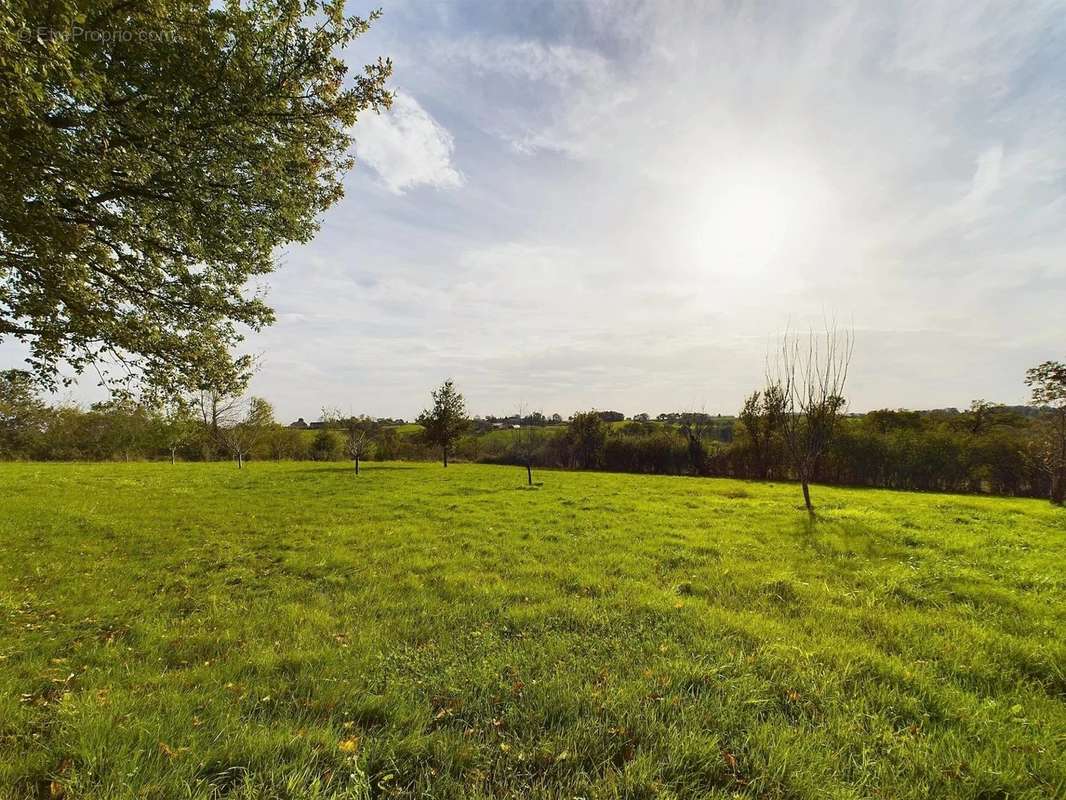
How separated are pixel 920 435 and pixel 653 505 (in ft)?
137

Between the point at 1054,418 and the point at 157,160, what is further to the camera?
the point at 1054,418

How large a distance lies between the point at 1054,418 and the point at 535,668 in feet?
105

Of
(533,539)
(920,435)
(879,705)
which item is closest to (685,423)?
(920,435)

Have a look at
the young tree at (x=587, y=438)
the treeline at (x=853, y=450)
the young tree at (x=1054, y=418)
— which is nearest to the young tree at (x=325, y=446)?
the treeline at (x=853, y=450)

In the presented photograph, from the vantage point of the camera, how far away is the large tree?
5.94 meters

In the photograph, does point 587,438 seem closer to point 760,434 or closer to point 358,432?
point 760,434

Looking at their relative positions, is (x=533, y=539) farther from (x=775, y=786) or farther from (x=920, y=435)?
(x=920, y=435)

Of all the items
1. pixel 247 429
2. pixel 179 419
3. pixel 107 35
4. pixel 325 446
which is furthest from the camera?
pixel 325 446

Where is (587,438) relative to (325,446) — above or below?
above

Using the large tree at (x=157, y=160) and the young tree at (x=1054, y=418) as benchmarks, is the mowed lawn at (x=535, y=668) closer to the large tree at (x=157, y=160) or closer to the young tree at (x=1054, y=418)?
the large tree at (x=157, y=160)

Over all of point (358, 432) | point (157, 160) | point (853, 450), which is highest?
point (157, 160)

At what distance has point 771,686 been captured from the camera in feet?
14.4

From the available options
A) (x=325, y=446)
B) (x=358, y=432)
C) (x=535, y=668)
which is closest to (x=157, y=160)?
(x=535, y=668)

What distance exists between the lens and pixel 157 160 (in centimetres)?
721
